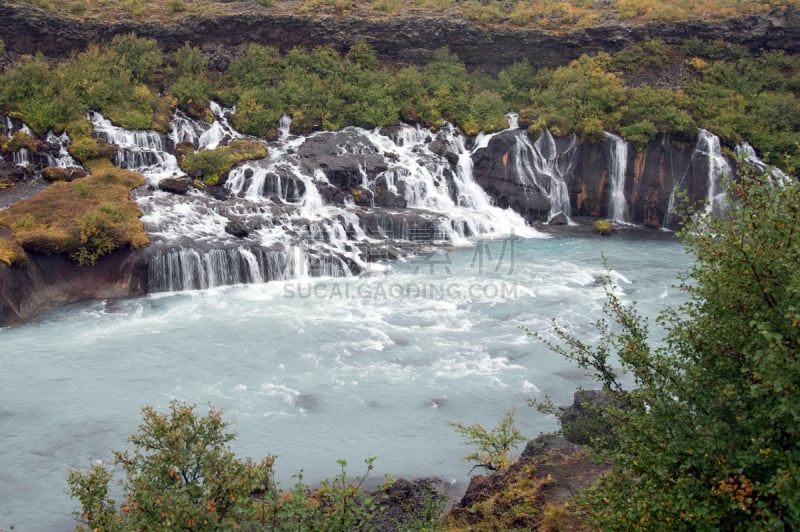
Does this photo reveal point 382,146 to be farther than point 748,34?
No

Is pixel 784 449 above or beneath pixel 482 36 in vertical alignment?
beneath

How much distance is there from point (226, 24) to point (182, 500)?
141ft

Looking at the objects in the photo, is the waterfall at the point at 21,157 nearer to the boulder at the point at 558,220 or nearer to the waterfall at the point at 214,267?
the waterfall at the point at 214,267

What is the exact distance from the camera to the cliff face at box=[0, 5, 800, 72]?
4006 centimetres

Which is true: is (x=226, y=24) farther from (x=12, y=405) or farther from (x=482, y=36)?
(x=12, y=405)

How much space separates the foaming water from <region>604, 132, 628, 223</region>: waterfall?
9230 mm

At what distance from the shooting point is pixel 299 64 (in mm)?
42438

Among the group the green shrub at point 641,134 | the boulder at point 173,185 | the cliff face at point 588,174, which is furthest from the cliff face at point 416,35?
the boulder at point 173,185

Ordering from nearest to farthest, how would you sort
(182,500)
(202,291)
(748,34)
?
(182,500) < (202,291) < (748,34)

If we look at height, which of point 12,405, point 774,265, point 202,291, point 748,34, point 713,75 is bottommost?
point 12,405

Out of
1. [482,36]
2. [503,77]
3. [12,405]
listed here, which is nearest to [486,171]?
[503,77]

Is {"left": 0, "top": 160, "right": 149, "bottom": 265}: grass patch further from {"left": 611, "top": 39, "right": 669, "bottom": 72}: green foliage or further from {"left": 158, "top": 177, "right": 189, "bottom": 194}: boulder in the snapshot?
{"left": 611, "top": 39, "right": 669, "bottom": 72}: green foliage

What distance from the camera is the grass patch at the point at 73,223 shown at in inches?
866

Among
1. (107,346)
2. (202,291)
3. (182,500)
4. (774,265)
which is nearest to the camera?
(774,265)
